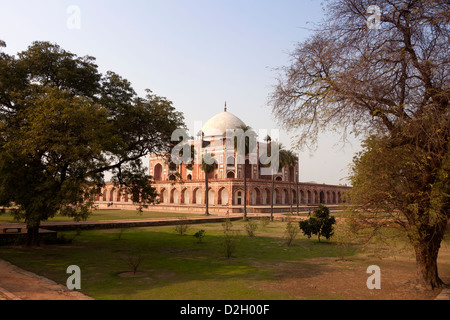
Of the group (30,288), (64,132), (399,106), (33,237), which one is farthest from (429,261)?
(33,237)

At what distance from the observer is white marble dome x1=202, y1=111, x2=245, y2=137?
55459 mm

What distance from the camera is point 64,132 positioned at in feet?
35.6

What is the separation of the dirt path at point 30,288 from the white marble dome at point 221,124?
46.8 meters

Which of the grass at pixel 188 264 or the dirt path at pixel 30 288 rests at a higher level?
the dirt path at pixel 30 288

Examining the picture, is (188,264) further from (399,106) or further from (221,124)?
(221,124)

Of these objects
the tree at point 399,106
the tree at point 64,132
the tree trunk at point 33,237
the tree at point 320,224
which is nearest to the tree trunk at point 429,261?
the tree at point 399,106

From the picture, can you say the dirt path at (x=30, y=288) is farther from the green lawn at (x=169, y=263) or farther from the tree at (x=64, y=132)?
the tree at (x=64, y=132)

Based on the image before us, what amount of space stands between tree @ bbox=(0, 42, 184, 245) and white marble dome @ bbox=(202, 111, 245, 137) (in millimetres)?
40527

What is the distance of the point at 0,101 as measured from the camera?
12.2 meters

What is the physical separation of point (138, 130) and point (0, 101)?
511 cm

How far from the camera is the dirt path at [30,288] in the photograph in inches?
258

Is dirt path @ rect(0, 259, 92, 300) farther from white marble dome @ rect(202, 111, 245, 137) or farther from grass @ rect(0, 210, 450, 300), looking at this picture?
white marble dome @ rect(202, 111, 245, 137)
